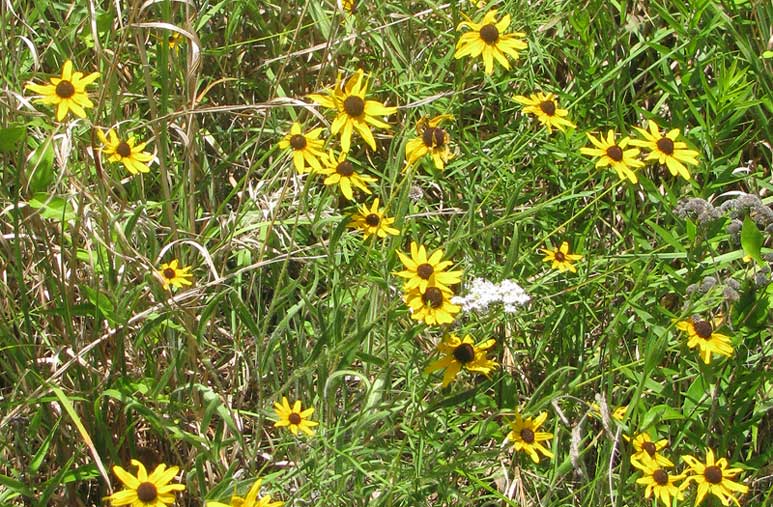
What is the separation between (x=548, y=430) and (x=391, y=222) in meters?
0.55

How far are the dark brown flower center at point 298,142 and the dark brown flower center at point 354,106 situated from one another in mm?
90

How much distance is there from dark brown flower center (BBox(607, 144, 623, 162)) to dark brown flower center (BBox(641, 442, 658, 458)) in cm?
52

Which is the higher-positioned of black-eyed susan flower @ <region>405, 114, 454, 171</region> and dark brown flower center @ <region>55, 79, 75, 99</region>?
dark brown flower center @ <region>55, 79, 75, 99</region>

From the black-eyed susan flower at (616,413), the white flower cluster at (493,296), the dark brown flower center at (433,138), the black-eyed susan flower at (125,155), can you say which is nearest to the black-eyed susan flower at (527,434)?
the black-eyed susan flower at (616,413)

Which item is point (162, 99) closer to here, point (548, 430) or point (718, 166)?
point (548, 430)

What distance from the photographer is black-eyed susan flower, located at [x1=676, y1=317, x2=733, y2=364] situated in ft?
5.74

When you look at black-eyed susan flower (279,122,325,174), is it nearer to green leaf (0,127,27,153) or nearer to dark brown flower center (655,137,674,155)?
green leaf (0,127,27,153)

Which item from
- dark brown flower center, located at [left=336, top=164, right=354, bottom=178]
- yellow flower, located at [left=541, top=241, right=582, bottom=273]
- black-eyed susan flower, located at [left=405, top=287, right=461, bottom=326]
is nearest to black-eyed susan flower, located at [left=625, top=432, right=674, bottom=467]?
yellow flower, located at [left=541, top=241, right=582, bottom=273]

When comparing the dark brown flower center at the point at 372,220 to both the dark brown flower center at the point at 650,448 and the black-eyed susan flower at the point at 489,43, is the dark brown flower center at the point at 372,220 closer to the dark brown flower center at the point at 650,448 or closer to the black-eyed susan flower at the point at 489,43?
the black-eyed susan flower at the point at 489,43

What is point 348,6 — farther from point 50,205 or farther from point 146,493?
point 146,493

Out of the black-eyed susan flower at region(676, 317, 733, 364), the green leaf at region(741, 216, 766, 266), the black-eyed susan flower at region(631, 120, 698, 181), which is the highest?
the black-eyed susan flower at region(631, 120, 698, 181)

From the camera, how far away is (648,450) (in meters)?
1.78

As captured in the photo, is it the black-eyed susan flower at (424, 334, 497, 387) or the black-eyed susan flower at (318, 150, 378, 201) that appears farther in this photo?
the black-eyed susan flower at (318, 150, 378, 201)

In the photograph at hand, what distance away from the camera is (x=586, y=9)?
238 centimetres
